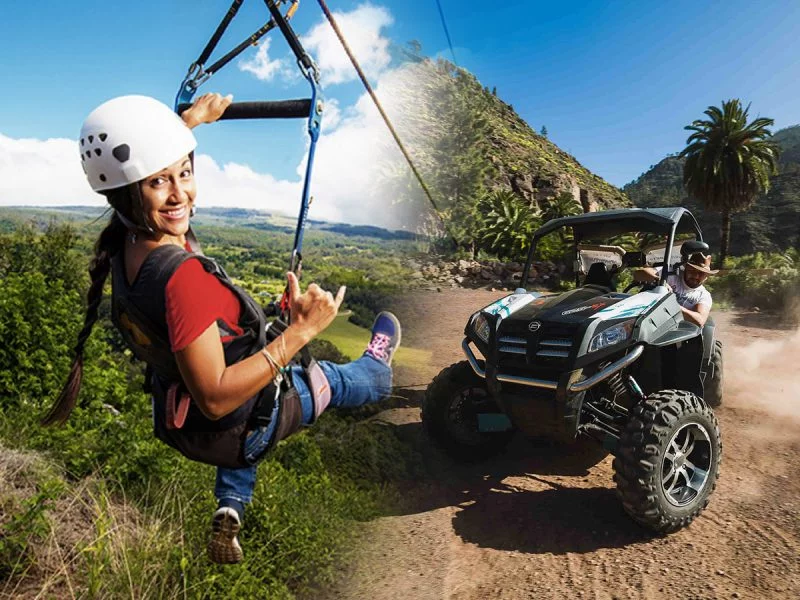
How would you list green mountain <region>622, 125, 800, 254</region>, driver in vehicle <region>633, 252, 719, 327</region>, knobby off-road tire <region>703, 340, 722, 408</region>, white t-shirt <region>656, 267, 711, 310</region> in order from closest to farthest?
driver in vehicle <region>633, 252, 719, 327</region>, white t-shirt <region>656, 267, 711, 310</region>, knobby off-road tire <region>703, 340, 722, 408</region>, green mountain <region>622, 125, 800, 254</region>

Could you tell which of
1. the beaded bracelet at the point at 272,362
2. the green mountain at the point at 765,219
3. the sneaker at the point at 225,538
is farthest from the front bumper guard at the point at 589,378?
the green mountain at the point at 765,219

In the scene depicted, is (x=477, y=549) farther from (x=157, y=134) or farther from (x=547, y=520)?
(x=157, y=134)

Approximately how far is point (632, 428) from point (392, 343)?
325cm

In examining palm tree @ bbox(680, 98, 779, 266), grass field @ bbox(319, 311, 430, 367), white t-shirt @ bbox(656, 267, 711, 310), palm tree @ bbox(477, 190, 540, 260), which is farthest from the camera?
palm tree @ bbox(680, 98, 779, 266)

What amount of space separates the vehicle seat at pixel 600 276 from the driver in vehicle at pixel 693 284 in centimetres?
28

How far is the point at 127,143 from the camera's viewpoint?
150cm

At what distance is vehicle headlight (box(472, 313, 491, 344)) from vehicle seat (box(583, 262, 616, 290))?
1.65 m

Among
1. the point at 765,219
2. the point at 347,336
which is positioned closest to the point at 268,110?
the point at 347,336

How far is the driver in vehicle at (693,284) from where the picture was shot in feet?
19.8

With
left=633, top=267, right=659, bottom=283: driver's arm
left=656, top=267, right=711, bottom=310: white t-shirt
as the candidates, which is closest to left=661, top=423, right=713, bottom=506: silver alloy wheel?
left=633, top=267, right=659, bottom=283: driver's arm

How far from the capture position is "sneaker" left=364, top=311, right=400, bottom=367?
84.5 inches

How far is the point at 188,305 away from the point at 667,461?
4.62m

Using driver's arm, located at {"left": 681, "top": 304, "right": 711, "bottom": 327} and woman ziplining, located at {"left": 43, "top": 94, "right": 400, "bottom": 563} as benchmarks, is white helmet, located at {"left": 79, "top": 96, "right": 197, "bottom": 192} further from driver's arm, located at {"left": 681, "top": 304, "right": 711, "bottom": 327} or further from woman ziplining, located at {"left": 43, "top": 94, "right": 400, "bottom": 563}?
driver's arm, located at {"left": 681, "top": 304, "right": 711, "bottom": 327}

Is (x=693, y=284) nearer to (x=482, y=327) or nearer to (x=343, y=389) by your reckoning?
(x=482, y=327)
